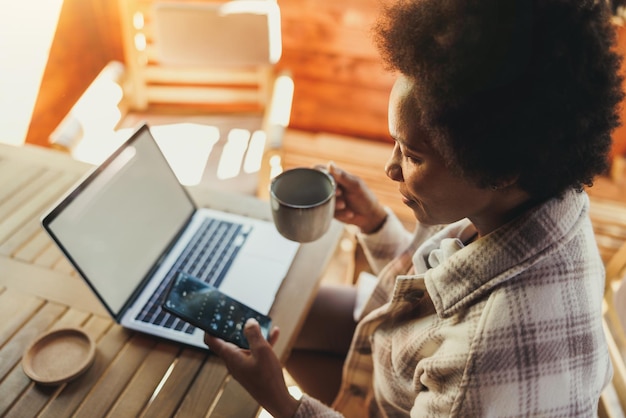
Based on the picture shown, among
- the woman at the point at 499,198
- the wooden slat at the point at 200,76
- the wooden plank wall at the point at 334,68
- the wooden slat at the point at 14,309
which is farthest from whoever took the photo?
the wooden plank wall at the point at 334,68

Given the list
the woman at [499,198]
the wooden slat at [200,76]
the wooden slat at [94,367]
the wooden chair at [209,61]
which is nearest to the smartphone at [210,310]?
the woman at [499,198]

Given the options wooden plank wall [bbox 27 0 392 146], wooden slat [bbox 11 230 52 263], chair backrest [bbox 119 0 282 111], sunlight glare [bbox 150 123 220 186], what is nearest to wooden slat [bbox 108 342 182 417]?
wooden slat [bbox 11 230 52 263]

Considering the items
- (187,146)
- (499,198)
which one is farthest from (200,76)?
(499,198)

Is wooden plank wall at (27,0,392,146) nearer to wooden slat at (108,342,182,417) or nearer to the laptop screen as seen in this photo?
the laptop screen

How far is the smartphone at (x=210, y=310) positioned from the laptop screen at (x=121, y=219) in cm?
12

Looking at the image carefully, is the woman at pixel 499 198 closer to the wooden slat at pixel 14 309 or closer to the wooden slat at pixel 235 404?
the wooden slat at pixel 235 404

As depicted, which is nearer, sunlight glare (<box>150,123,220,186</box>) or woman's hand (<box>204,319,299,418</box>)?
woman's hand (<box>204,319,299,418</box>)

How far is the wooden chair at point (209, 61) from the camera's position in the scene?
184 cm

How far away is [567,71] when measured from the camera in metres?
0.50

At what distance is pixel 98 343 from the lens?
2.79ft

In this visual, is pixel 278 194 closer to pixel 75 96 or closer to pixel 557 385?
pixel 557 385

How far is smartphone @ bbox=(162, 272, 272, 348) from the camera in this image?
809 mm

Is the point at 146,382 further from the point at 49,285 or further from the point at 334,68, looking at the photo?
the point at 334,68

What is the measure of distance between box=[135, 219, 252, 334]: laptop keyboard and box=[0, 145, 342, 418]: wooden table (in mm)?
41
